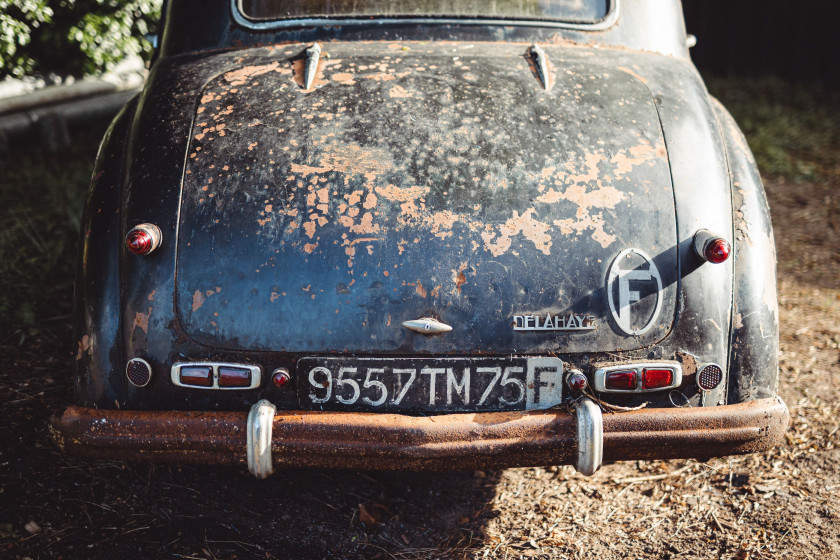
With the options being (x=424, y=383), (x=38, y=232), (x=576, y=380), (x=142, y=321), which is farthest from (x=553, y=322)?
(x=38, y=232)

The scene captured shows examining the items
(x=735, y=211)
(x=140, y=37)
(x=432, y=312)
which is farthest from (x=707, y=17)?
(x=432, y=312)

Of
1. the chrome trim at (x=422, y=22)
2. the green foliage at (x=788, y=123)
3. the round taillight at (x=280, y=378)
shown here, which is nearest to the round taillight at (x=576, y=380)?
the round taillight at (x=280, y=378)

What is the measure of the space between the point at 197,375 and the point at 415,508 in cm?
92

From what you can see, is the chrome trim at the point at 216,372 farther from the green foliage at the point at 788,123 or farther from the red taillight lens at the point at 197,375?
the green foliage at the point at 788,123

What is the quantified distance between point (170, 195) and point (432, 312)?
85 centimetres

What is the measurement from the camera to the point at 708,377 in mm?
2035

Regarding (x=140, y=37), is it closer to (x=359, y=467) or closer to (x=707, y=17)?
(x=359, y=467)

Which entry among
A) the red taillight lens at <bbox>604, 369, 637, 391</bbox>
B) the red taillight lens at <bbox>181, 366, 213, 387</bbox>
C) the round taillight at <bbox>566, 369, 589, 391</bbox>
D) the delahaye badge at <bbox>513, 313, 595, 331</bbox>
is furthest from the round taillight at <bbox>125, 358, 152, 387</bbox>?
the red taillight lens at <bbox>604, 369, 637, 391</bbox>

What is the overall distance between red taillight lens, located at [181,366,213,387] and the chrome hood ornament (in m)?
0.56

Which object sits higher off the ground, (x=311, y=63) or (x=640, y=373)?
(x=311, y=63)

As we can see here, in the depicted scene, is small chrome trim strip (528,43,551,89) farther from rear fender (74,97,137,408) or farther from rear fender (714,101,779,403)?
rear fender (74,97,137,408)

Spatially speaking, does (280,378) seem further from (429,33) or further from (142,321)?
(429,33)

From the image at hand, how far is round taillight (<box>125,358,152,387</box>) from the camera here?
1.99m

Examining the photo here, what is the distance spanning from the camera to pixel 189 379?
1.97m
